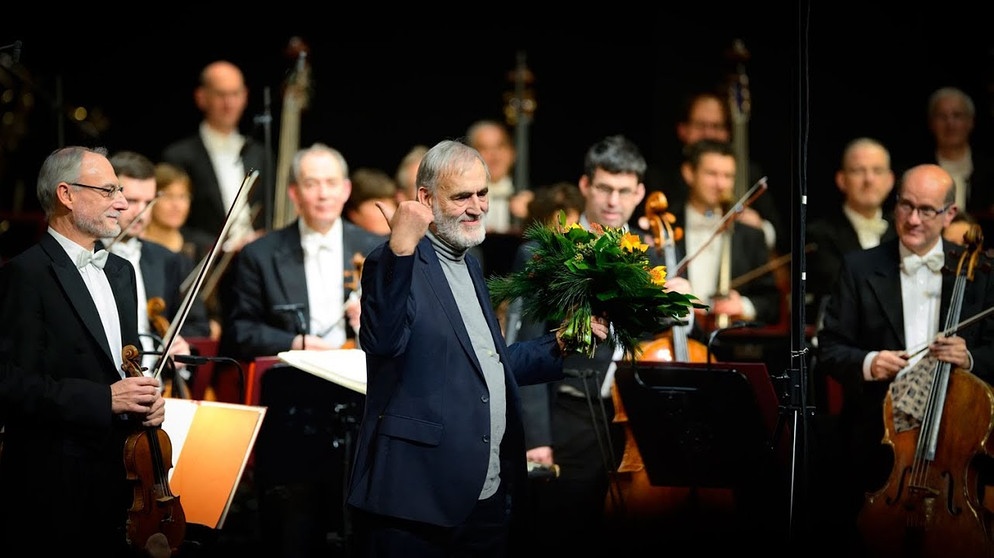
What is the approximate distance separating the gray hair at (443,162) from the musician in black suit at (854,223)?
11.3 ft

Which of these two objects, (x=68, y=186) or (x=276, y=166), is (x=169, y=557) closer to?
(x=68, y=186)

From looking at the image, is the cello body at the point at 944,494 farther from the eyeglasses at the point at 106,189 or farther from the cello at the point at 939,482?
the eyeglasses at the point at 106,189

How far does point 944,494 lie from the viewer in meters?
4.43

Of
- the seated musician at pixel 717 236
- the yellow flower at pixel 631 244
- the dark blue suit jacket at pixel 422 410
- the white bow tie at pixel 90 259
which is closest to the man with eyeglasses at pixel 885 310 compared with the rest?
the seated musician at pixel 717 236

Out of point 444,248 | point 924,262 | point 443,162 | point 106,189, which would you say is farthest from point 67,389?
point 924,262

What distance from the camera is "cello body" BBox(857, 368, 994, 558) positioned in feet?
14.4

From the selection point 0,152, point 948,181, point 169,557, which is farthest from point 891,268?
point 0,152

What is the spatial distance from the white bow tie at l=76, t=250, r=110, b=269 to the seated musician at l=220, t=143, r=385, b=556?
1.01m

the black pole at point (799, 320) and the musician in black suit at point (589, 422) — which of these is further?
the musician in black suit at point (589, 422)

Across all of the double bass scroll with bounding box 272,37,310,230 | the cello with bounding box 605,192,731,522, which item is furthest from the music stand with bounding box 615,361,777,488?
the double bass scroll with bounding box 272,37,310,230

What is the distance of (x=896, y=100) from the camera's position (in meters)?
8.19

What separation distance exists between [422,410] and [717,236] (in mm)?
3524

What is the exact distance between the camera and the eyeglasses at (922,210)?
5.02 meters

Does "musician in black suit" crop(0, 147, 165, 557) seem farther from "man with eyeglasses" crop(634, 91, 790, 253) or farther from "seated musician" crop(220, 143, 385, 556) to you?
"man with eyeglasses" crop(634, 91, 790, 253)
